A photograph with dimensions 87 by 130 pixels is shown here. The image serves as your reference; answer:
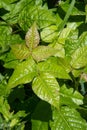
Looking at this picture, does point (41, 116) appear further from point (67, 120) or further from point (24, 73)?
point (24, 73)

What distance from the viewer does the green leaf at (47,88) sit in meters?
1.32

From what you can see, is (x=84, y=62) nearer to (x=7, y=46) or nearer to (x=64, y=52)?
(x=64, y=52)

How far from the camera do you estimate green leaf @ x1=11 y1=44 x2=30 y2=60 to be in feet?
4.64

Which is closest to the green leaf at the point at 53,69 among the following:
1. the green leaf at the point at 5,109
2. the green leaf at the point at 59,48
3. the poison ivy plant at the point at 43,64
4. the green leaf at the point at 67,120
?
the poison ivy plant at the point at 43,64

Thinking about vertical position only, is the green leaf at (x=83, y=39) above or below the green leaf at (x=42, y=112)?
above

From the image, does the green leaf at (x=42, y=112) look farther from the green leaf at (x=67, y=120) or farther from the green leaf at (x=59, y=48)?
the green leaf at (x=59, y=48)

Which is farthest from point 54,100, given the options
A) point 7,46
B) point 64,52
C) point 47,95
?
point 7,46

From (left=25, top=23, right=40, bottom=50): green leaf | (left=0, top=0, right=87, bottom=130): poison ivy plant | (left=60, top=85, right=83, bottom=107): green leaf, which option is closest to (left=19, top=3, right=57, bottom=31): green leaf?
(left=0, top=0, right=87, bottom=130): poison ivy plant

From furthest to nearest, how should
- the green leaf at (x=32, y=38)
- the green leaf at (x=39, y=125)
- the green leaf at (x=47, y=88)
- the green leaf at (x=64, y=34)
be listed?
the green leaf at (x=64, y=34) → the green leaf at (x=39, y=125) → the green leaf at (x=32, y=38) → the green leaf at (x=47, y=88)

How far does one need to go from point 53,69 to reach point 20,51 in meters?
0.17

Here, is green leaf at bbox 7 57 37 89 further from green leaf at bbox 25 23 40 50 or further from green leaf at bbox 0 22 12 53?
green leaf at bbox 0 22 12 53

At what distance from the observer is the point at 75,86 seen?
164cm

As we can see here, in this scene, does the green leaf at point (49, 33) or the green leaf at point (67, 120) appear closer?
the green leaf at point (67, 120)

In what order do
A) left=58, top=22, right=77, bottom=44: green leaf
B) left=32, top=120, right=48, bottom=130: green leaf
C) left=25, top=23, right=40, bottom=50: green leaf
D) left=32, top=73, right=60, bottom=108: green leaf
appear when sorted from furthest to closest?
left=58, top=22, right=77, bottom=44: green leaf → left=32, top=120, right=48, bottom=130: green leaf → left=25, top=23, right=40, bottom=50: green leaf → left=32, top=73, right=60, bottom=108: green leaf
